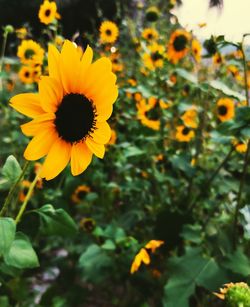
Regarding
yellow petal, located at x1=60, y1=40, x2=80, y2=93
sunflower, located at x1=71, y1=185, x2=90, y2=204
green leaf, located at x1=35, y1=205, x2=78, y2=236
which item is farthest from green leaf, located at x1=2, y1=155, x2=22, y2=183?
sunflower, located at x1=71, y1=185, x2=90, y2=204

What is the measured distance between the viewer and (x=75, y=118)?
73 cm

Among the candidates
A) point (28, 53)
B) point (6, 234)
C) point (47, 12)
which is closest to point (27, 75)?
point (28, 53)

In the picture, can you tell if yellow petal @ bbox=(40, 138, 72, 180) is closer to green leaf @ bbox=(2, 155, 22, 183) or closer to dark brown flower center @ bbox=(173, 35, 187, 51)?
green leaf @ bbox=(2, 155, 22, 183)

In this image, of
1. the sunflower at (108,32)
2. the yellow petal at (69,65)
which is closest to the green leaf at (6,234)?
the yellow petal at (69,65)

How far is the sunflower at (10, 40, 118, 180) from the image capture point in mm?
660

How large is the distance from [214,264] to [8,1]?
769cm

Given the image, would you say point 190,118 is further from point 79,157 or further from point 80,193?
point 79,157

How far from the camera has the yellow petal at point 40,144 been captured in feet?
2.19

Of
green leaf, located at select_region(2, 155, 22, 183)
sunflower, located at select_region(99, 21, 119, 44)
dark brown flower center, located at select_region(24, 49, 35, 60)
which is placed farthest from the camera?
sunflower, located at select_region(99, 21, 119, 44)

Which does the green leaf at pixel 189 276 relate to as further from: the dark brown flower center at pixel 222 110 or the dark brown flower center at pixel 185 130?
the dark brown flower center at pixel 222 110

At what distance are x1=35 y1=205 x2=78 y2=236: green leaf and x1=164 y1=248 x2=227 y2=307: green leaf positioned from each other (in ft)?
1.15

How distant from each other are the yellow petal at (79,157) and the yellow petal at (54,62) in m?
0.12

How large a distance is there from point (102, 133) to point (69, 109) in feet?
0.21

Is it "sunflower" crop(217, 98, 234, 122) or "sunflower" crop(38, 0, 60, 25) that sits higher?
"sunflower" crop(38, 0, 60, 25)
